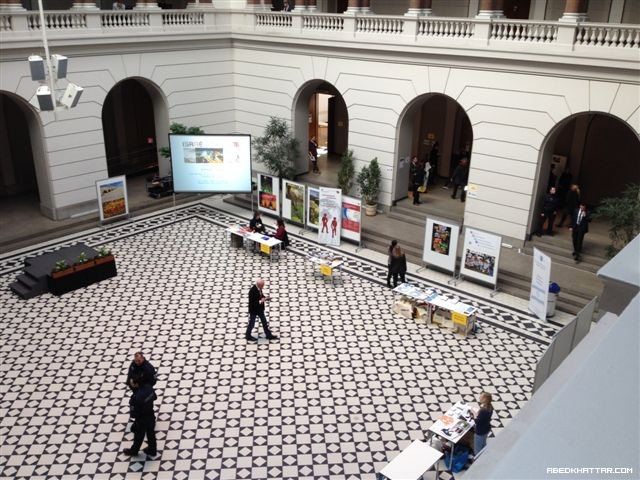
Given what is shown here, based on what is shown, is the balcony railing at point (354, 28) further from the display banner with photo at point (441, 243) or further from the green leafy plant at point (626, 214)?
the display banner with photo at point (441, 243)

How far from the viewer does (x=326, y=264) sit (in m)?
14.3

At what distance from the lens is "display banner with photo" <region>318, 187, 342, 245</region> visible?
1609cm

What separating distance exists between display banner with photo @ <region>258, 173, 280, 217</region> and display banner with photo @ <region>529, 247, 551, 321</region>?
820 cm

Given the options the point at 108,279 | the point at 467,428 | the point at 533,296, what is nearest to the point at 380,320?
the point at 533,296

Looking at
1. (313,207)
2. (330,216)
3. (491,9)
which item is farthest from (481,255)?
(491,9)

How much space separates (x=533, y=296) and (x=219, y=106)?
43.2ft

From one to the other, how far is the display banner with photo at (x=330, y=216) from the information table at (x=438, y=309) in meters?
3.65

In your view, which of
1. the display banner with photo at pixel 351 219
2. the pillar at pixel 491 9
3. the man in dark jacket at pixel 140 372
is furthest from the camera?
the display banner with photo at pixel 351 219

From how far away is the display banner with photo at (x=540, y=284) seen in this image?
12.2 m

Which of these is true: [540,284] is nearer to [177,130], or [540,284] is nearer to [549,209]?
[549,209]

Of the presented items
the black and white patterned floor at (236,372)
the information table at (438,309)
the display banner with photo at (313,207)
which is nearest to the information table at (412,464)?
the black and white patterned floor at (236,372)

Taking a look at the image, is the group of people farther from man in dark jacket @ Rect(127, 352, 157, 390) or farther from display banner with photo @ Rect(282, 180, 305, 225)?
man in dark jacket @ Rect(127, 352, 157, 390)

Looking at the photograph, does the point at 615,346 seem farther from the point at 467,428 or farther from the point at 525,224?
the point at 525,224

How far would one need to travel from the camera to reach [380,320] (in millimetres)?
12789
